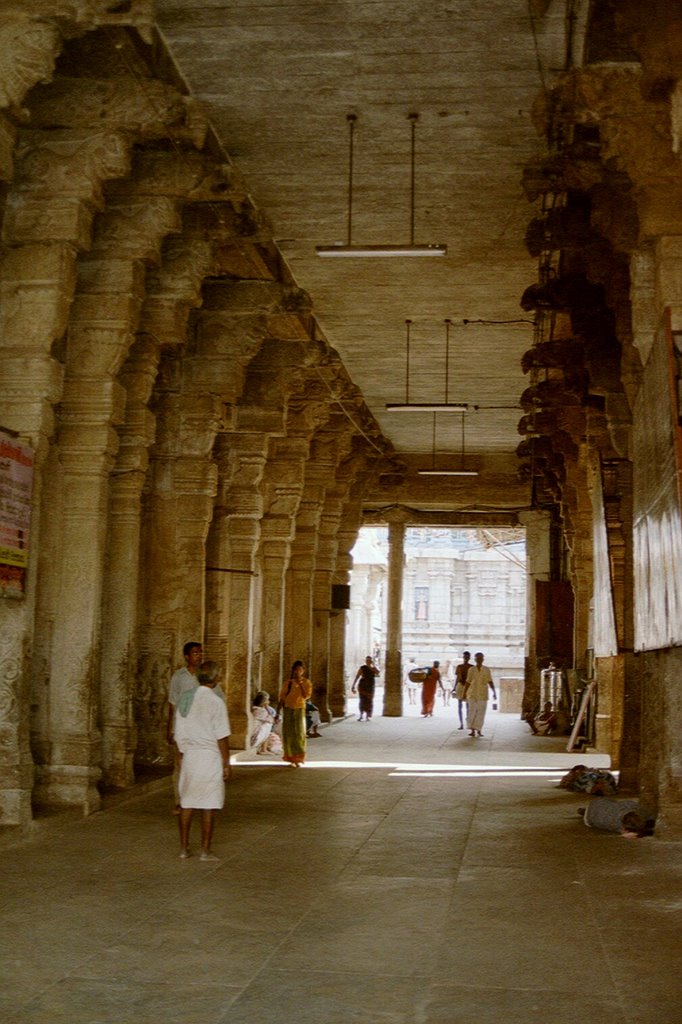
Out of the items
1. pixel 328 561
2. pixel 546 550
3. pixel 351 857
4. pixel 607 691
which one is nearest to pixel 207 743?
pixel 351 857

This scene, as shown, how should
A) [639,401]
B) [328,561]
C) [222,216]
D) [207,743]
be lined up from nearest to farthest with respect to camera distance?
[207,743] → [639,401] → [222,216] → [328,561]

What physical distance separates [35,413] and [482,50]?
4116 millimetres

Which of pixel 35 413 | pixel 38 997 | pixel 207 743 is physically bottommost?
pixel 38 997

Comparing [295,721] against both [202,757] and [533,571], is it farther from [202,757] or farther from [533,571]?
[533,571]

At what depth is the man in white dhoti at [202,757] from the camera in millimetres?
8125

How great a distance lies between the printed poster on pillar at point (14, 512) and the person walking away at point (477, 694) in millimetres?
14327

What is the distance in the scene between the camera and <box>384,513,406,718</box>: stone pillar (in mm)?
28094

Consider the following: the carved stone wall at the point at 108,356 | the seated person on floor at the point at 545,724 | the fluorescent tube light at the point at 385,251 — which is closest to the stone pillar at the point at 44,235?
the carved stone wall at the point at 108,356

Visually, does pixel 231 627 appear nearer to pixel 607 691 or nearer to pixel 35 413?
pixel 607 691

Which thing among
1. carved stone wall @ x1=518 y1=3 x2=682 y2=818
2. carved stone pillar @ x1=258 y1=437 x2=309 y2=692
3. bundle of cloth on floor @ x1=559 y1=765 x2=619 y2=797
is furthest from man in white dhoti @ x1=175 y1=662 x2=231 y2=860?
carved stone pillar @ x1=258 y1=437 x2=309 y2=692

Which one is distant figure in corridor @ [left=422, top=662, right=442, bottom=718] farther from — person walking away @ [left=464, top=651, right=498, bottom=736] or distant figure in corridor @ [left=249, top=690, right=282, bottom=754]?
distant figure in corridor @ [left=249, top=690, right=282, bottom=754]

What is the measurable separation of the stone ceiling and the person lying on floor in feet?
18.0

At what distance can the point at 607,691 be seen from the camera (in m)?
17.5

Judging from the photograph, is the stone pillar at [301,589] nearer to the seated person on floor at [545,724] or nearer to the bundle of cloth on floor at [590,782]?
the seated person on floor at [545,724]
